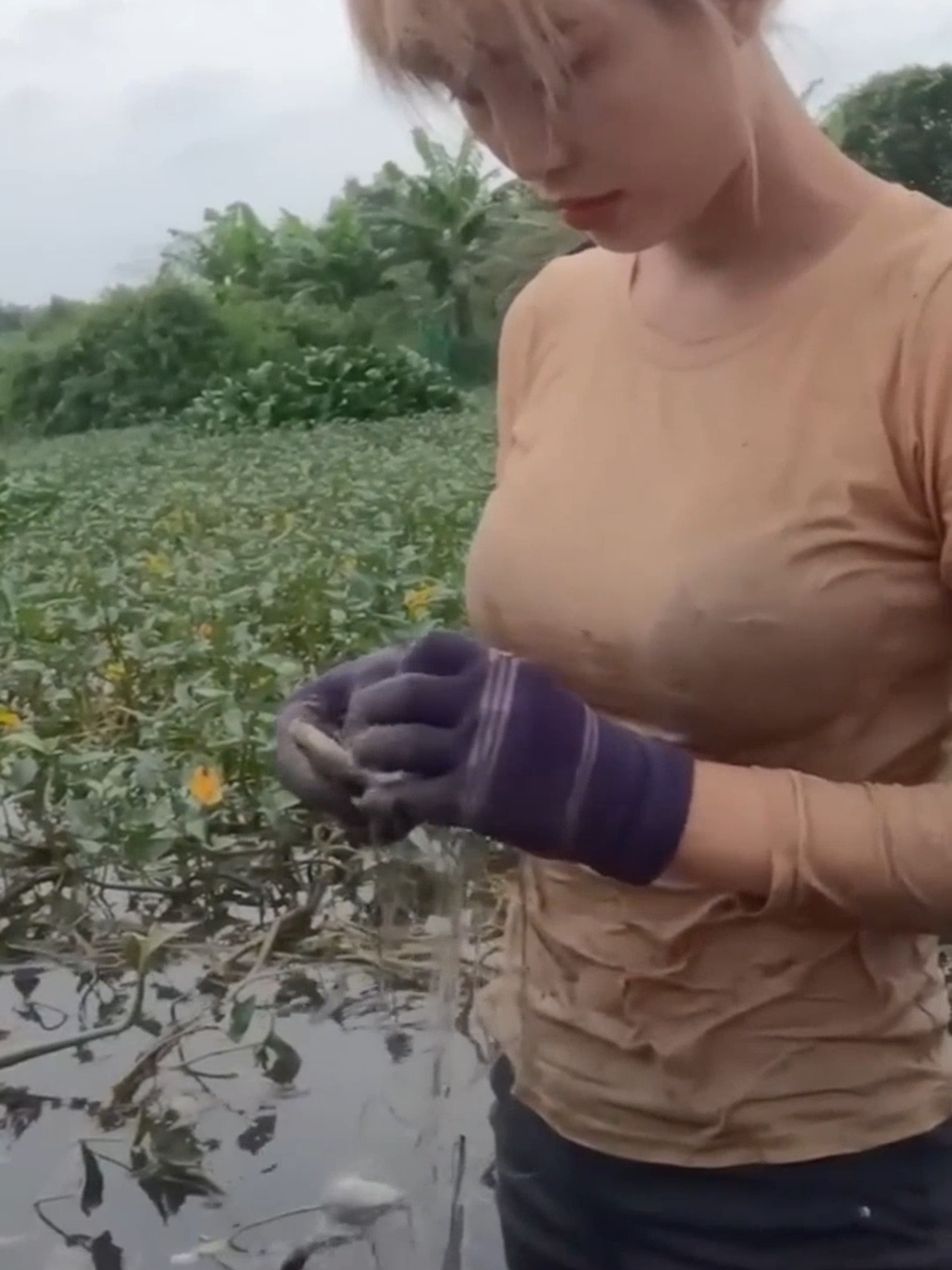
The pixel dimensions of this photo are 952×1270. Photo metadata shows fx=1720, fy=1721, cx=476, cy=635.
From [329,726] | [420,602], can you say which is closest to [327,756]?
[329,726]

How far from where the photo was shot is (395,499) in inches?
44.9

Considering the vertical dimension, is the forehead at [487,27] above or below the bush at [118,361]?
above

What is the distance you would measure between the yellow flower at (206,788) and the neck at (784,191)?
0.46m

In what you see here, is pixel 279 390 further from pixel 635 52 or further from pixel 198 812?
pixel 635 52

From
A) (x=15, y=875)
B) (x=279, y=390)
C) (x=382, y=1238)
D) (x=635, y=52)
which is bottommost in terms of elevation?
(x=382, y=1238)

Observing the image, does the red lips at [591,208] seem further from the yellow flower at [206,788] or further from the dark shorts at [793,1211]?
the yellow flower at [206,788]

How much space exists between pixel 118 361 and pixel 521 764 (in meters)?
0.67

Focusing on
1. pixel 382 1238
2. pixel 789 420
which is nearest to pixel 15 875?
pixel 382 1238

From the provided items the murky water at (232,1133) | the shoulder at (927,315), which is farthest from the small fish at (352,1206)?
the shoulder at (927,315)

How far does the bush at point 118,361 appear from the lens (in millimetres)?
996

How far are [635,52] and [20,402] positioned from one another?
0.69 m

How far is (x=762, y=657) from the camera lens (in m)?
0.44

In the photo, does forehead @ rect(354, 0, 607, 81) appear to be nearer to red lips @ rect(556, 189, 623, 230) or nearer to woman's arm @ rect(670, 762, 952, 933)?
red lips @ rect(556, 189, 623, 230)

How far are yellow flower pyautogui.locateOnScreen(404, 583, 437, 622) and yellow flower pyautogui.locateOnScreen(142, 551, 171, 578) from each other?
0.68 ft
